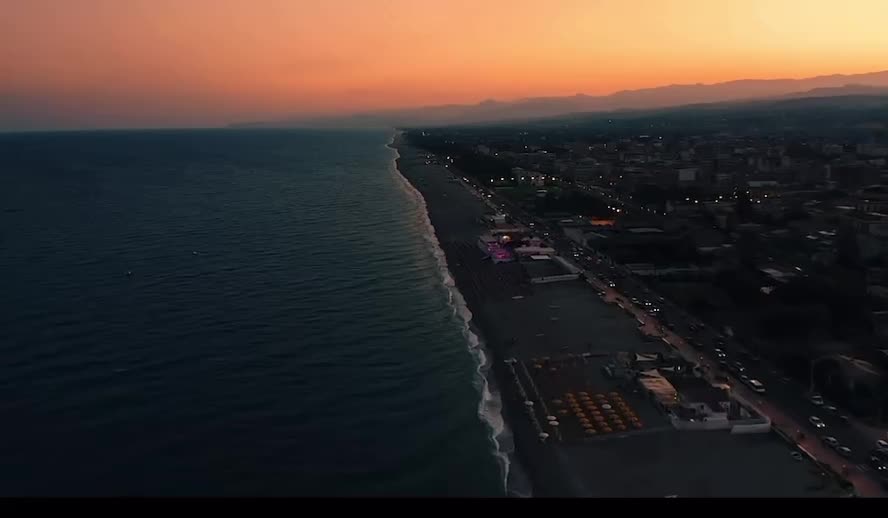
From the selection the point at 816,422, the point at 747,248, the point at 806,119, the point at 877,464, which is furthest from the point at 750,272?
the point at 806,119

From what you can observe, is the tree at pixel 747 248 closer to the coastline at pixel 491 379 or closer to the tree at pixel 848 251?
the tree at pixel 848 251

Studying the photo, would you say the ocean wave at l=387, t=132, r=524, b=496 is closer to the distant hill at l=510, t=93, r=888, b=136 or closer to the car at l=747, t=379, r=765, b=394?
the car at l=747, t=379, r=765, b=394

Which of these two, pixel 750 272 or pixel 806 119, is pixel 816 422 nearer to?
pixel 750 272

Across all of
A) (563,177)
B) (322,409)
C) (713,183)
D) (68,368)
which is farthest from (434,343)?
(563,177)

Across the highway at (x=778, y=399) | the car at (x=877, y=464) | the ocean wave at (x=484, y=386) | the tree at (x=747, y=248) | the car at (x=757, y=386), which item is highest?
the tree at (x=747, y=248)

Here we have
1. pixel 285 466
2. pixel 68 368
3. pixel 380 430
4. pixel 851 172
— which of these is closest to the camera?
pixel 285 466

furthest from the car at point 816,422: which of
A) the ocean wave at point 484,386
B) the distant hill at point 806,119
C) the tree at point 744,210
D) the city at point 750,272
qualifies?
the distant hill at point 806,119

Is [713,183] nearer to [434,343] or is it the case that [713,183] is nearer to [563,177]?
[563,177]
